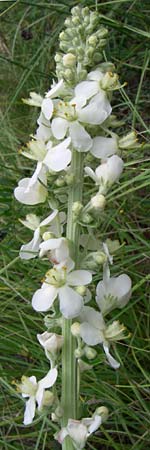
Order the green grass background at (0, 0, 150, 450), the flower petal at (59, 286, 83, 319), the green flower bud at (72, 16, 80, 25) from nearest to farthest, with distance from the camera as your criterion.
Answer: the flower petal at (59, 286, 83, 319)
the green flower bud at (72, 16, 80, 25)
the green grass background at (0, 0, 150, 450)

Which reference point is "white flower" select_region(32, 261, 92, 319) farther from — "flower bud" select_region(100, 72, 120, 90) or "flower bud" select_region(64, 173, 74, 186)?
"flower bud" select_region(100, 72, 120, 90)

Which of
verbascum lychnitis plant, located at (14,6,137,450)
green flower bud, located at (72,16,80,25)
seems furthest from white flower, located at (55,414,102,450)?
green flower bud, located at (72,16,80,25)

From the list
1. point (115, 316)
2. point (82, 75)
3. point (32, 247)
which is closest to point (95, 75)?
point (82, 75)

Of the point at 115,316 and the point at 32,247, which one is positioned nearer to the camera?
the point at 32,247

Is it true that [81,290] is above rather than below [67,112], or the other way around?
below

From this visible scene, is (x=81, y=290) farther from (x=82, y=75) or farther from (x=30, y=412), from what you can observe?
(x=82, y=75)

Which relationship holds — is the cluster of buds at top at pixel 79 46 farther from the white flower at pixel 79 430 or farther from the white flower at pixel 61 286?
the white flower at pixel 79 430
